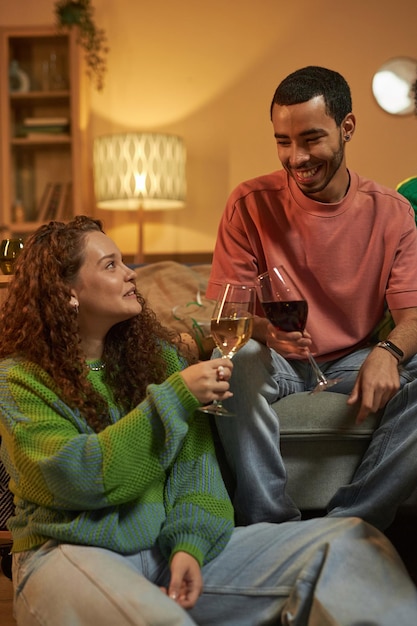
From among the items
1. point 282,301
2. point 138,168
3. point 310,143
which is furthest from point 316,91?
point 138,168

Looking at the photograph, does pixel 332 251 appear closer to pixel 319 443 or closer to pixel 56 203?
pixel 319 443

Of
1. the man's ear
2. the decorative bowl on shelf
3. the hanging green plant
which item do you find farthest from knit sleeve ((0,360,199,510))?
the hanging green plant

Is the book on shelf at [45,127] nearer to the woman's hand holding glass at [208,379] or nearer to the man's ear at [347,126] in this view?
the man's ear at [347,126]

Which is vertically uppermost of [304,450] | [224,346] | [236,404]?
[224,346]

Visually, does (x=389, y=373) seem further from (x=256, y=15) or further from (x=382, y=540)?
(x=256, y=15)

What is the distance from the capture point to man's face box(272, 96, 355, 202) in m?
1.99

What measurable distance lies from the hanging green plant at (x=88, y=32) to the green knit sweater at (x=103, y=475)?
11.5 feet

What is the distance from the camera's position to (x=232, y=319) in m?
1.49

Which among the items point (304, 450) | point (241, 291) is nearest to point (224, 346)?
point (241, 291)

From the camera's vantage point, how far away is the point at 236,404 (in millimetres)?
1727

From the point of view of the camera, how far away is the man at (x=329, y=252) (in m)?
1.83

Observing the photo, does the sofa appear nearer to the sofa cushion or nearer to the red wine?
the red wine

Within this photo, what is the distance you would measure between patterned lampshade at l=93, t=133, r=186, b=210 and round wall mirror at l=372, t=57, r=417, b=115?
113 cm

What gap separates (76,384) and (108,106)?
3.54 metres
